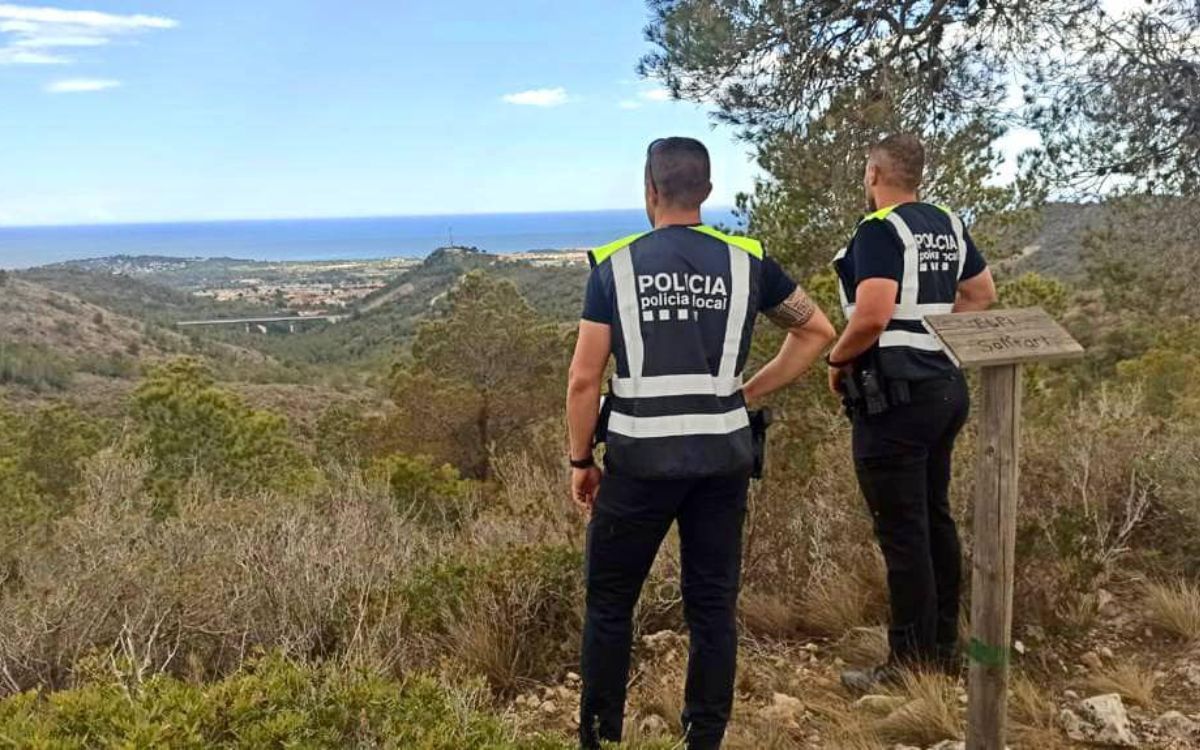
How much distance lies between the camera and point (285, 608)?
11.3 feet

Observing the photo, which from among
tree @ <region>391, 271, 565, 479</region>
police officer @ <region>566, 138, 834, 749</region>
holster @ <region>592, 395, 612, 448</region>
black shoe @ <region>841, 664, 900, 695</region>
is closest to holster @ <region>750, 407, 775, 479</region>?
police officer @ <region>566, 138, 834, 749</region>

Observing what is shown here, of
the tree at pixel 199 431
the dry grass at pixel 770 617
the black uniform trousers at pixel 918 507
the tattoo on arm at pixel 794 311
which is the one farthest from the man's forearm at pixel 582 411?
the tree at pixel 199 431

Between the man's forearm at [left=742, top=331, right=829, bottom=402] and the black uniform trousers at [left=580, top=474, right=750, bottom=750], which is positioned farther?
the man's forearm at [left=742, top=331, right=829, bottom=402]

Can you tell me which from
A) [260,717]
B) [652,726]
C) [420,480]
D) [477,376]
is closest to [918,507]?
[652,726]

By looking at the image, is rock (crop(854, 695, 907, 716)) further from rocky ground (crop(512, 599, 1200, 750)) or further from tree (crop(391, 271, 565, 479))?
tree (crop(391, 271, 565, 479))

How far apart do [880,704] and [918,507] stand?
63 cm

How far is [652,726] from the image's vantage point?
2.92 metres

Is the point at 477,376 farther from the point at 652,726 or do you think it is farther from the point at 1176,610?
the point at 652,726

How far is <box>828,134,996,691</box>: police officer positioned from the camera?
289 cm

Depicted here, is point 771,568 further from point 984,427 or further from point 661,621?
point 984,427

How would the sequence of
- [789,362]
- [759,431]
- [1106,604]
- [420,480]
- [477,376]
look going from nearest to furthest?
[759,431], [789,362], [1106,604], [420,480], [477,376]

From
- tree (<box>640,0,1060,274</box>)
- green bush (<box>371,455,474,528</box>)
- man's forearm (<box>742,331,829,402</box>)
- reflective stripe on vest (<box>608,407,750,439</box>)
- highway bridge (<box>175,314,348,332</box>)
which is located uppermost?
tree (<box>640,0,1060,274</box>)

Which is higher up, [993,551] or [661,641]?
[993,551]

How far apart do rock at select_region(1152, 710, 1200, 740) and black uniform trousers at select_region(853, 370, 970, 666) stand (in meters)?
0.63
